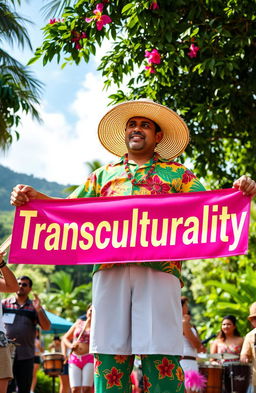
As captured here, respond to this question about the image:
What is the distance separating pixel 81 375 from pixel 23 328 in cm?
157

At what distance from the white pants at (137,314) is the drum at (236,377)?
18.9 ft

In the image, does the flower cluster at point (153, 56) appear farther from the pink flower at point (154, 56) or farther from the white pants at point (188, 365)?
the white pants at point (188, 365)

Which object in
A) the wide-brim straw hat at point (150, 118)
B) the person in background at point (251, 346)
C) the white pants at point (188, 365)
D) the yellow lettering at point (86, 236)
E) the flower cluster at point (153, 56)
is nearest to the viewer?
the yellow lettering at point (86, 236)

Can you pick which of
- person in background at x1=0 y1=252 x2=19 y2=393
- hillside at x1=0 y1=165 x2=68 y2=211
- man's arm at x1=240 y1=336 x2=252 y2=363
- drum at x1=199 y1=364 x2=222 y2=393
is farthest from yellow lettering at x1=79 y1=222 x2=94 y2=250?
hillside at x1=0 y1=165 x2=68 y2=211

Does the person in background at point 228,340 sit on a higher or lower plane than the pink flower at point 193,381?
higher

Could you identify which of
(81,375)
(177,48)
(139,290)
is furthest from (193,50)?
(81,375)

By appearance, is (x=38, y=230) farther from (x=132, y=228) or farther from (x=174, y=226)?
(x=174, y=226)

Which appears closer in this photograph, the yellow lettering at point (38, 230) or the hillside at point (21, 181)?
the yellow lettering at point (38, 230)

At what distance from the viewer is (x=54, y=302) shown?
37.3 m

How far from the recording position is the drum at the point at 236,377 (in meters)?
9.16

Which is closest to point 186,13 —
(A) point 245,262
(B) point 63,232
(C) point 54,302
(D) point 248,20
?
(D) point 248,20

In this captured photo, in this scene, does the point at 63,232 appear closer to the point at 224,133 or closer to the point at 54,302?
the point at 224,133

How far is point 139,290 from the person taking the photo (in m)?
3.74

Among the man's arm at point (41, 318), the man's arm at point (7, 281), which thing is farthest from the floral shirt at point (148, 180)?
the man's arm at point (41, 318)
